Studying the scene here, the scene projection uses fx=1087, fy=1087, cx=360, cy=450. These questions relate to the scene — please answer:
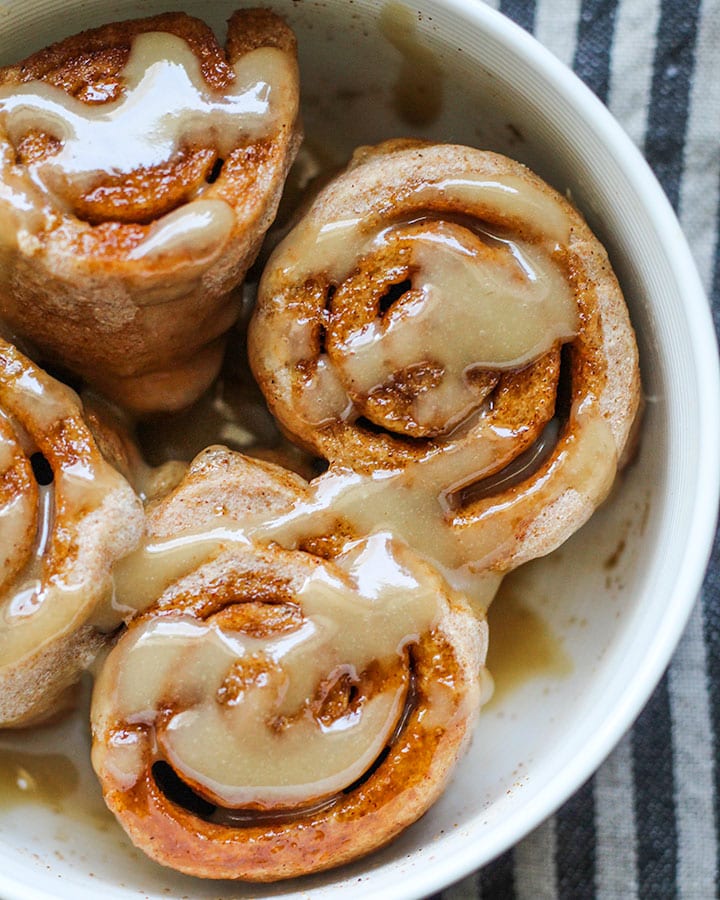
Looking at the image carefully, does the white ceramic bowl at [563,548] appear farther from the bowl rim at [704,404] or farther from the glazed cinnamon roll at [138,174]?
the glazed cinnamon roll at [138,174]

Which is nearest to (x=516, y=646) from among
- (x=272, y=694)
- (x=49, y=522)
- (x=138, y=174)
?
(x=272, y=694)

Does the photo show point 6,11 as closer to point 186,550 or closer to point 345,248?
point 345,248

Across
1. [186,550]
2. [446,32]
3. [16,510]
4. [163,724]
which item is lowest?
[163,724]

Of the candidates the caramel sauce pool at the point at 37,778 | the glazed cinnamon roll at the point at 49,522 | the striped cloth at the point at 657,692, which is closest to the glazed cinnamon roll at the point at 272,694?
the glazed cinnamon roll at the point at 49,522

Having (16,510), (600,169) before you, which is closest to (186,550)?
(16,510)

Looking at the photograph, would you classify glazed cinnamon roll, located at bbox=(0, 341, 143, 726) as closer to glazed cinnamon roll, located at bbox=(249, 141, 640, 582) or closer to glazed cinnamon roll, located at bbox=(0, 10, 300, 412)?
glazed cinnamon roll, located at bbox=(0, 10, 300, 412)

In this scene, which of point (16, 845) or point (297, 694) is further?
point (16, 845)
